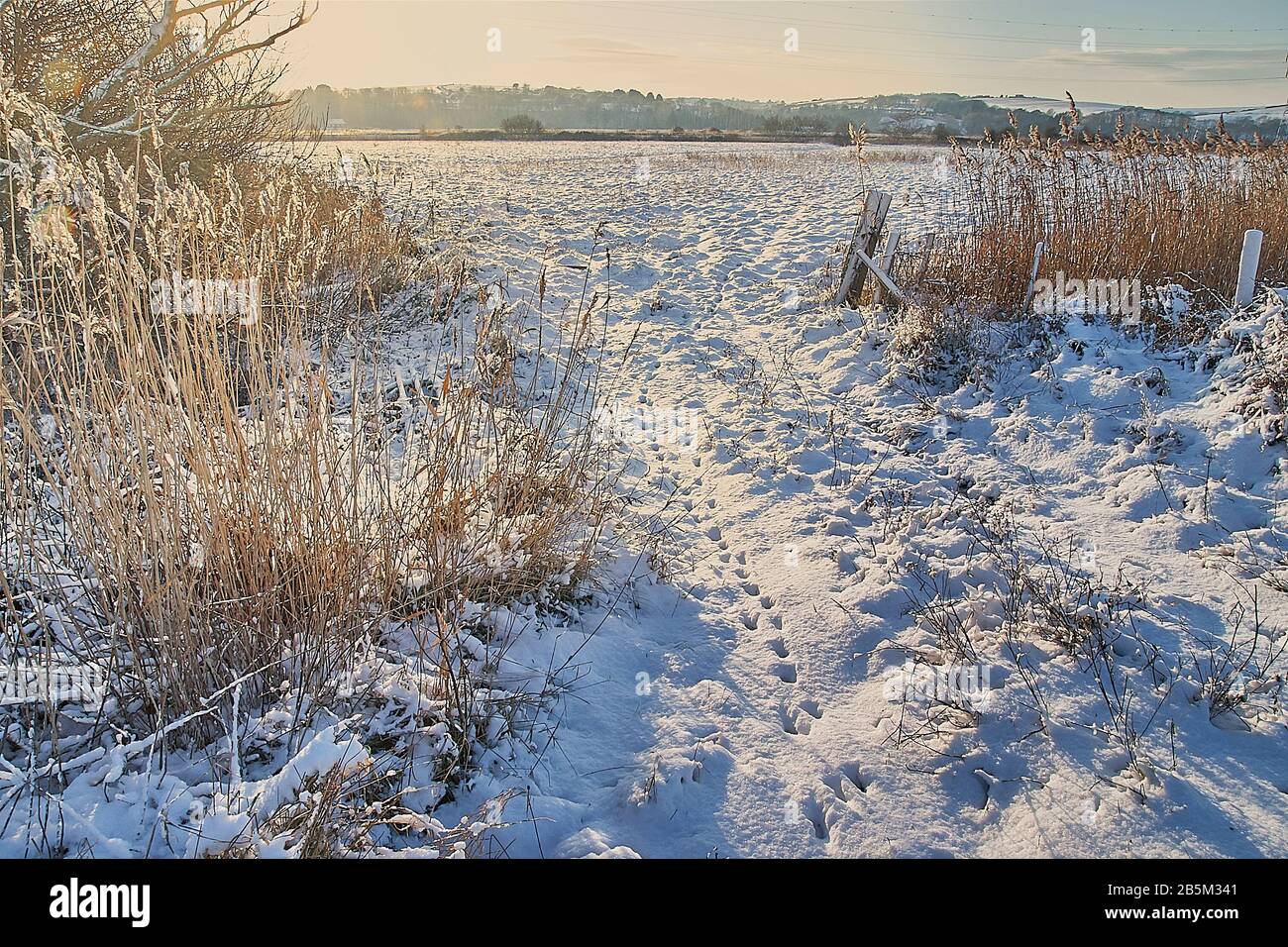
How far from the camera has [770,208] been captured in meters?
13.1

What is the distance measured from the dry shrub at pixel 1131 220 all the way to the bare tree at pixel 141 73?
6.31m

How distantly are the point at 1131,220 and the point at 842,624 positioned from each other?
5.67 meters

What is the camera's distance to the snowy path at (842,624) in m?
2.08

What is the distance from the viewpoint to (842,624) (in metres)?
3.07

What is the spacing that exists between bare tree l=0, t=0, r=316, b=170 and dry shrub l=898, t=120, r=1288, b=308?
20.7 ft

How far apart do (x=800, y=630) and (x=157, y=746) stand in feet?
7.64

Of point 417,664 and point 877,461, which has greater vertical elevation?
point 877,461

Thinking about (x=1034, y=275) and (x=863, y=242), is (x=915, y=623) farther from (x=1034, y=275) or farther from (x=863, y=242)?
(x=863, y=242)

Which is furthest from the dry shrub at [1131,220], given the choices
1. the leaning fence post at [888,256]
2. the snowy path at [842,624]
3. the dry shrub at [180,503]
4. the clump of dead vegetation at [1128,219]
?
the dry shrub at [180,503]

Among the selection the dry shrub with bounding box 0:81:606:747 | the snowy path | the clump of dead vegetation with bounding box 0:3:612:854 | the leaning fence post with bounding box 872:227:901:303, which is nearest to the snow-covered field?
the snowy path

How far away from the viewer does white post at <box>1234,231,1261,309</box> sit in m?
5.06

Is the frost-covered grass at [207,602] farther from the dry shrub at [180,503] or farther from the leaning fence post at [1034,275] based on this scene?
the leaning fence post at [1034,275]
